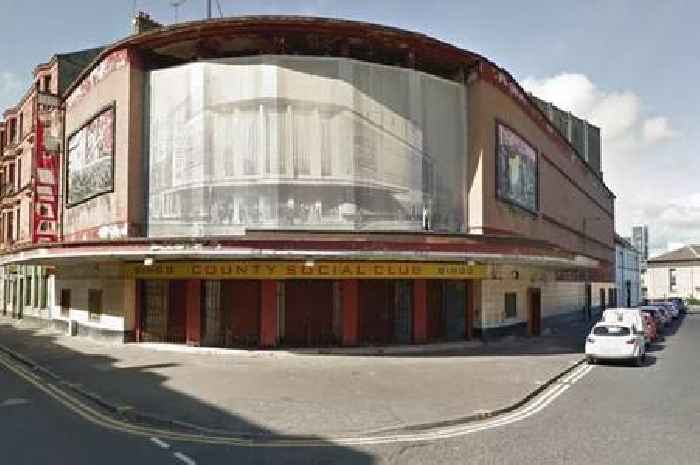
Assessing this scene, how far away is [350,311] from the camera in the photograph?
2162 centimetres

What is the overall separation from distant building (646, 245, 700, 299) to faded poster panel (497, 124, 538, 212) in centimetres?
6924

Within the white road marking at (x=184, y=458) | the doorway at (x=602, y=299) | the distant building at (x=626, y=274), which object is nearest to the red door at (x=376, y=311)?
the white road marking at (x=184, y=458)

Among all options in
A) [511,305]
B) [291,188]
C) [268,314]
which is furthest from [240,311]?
[511,305]

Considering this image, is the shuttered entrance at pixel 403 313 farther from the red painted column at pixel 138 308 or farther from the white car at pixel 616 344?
the red painted column at pixel 138 308

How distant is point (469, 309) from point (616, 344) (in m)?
6.19

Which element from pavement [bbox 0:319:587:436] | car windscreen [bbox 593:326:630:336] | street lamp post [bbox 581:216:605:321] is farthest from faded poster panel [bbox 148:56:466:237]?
street lamp post [bbox 581:216:605:321]

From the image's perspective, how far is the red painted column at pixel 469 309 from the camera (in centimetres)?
2427

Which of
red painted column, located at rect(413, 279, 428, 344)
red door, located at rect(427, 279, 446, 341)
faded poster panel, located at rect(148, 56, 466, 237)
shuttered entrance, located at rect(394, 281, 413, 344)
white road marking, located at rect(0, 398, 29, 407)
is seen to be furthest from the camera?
red door, located at rect(427, 279, 446, 341)

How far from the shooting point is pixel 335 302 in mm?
21703

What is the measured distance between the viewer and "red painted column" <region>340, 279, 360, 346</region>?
21516 millimetres

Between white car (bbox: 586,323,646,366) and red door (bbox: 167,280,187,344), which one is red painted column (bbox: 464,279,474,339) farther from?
red door (bbox: 167,280,187,344)

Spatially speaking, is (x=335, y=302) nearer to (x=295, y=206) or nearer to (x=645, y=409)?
(x=295, y=206)

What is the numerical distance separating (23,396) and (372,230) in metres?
12.0

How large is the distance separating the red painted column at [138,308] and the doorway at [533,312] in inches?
712
